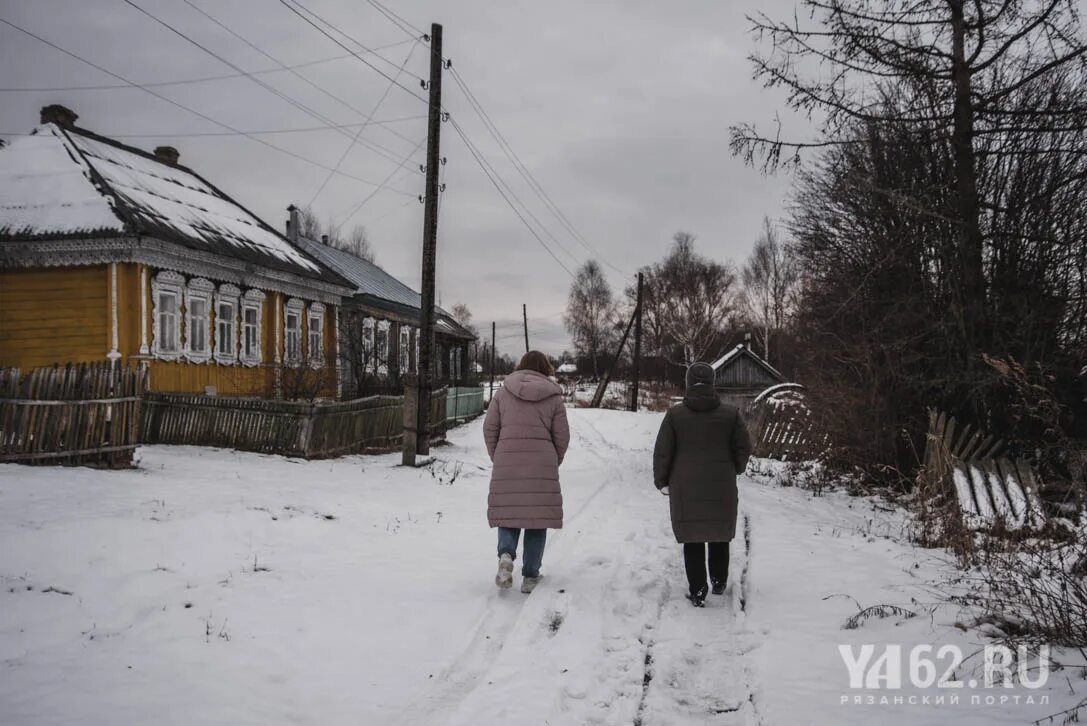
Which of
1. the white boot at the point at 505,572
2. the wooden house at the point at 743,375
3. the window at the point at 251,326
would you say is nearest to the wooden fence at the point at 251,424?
the window at the point at 251,326

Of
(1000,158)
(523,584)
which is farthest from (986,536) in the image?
(1000,158)

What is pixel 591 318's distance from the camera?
6481cm

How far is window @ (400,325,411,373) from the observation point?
3106 cm

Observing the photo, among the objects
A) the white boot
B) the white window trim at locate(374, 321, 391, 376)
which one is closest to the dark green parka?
the white boot

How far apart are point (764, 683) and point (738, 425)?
1953 millimetres

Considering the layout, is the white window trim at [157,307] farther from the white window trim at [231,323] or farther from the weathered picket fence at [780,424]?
the weathered picket fence at [780,424]

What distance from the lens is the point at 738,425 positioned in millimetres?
5191

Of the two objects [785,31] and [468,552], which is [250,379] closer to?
[468,552]

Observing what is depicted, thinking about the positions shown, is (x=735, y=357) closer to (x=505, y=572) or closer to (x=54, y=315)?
(x=54, y=315)

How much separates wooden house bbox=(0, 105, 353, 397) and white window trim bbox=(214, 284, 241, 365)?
0.03m

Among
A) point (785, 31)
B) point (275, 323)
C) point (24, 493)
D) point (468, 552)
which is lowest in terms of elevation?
point (468, 552)

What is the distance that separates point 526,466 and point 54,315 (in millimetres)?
14249

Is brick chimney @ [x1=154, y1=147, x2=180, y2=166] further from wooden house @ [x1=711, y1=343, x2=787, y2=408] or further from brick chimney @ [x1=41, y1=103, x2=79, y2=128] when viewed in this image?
wooden house @ [x1=711, y1=343, x2=787, y2=408]

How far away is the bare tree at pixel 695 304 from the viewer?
42875mm
